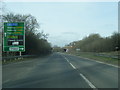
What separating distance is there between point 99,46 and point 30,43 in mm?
41622

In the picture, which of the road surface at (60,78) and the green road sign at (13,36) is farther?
the green road sign at (13,36)

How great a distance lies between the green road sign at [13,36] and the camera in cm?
3675

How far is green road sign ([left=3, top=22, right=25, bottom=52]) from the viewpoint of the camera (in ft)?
121

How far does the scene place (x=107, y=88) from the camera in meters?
9.87

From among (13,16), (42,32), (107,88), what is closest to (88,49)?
(42,32)

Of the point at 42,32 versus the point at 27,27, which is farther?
the point at 42,32

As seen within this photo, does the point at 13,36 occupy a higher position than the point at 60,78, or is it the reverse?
the point at 13,36

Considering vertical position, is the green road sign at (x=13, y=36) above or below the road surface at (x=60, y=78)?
above

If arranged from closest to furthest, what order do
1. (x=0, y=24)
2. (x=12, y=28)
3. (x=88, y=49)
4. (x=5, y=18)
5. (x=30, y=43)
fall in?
(x=12, y=28)
(x=0, y=24)
(x=5, y=18)
(x=30, y=43)
(x=88, y=49)

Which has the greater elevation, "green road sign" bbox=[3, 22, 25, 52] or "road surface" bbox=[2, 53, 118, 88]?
"green road sign" bbox=[3, 22, 25, 52]

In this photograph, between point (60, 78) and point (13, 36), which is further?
point (13, 36)

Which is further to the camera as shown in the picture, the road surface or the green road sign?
the green road sign

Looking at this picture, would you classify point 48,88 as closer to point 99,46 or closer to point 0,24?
point 0,24

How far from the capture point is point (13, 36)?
37.7 m
